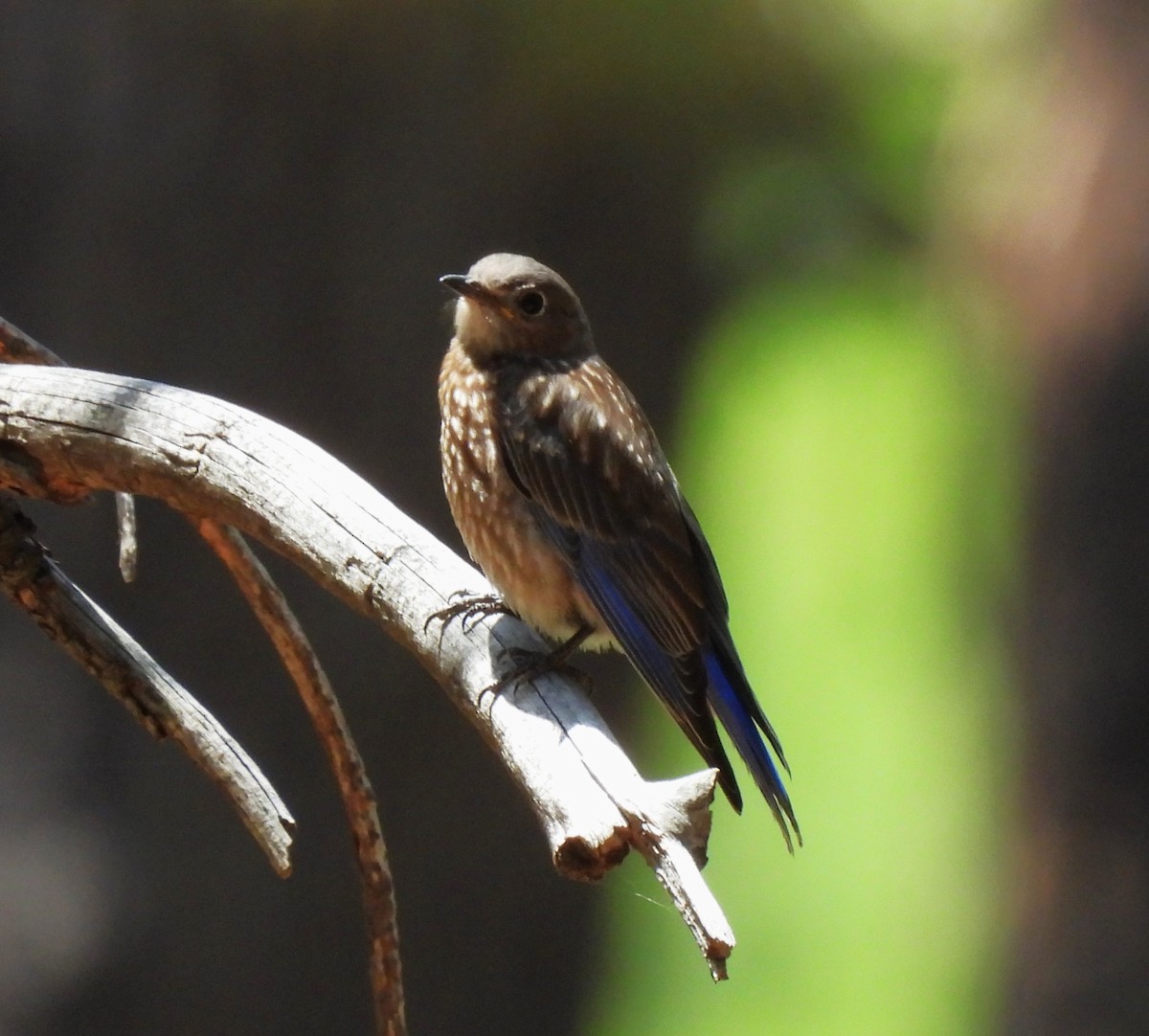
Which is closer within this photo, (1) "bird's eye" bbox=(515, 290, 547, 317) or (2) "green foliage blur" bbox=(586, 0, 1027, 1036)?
(1) "bird's eye" bbox=(515, 290, 547, 317)

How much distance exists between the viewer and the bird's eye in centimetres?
340

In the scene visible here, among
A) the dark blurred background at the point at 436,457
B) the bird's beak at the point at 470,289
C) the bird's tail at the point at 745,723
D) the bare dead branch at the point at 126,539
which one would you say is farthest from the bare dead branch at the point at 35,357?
the dark blurred background at the point at 436,457

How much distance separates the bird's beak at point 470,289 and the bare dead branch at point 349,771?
856 millimetres

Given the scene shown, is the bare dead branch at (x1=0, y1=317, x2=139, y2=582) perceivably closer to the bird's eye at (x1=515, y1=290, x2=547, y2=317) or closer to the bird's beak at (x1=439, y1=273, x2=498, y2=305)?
the bird's beak at (x1=439, y1=273, x2=498, y2=305)

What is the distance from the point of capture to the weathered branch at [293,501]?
2262mm

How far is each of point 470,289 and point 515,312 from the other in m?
0.14

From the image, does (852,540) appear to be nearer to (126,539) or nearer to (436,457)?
(436,457)

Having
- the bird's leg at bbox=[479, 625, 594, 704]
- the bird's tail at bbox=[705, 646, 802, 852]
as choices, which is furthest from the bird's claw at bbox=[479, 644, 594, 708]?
the bird's tail at bbox=[705, 646, 802, 852]

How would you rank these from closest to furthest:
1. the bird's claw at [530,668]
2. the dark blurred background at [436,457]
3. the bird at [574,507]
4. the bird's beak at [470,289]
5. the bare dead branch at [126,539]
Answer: the bird's claw at [530,668] → the bare dead branch at [126,539] → the bird at [574,507] → the bird's beak at [470,289] → the dark blurred background at [436,457]

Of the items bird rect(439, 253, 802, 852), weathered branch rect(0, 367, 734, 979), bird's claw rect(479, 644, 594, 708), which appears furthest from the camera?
bird rect(439, 253, 802, 852)

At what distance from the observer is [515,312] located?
134 inches

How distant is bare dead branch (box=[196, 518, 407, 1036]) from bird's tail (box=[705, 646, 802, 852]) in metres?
0.73

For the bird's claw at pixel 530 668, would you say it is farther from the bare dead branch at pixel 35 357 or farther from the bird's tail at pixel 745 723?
the bare dead branch at pixel 35 357

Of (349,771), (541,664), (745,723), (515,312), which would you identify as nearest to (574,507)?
(515,312)
